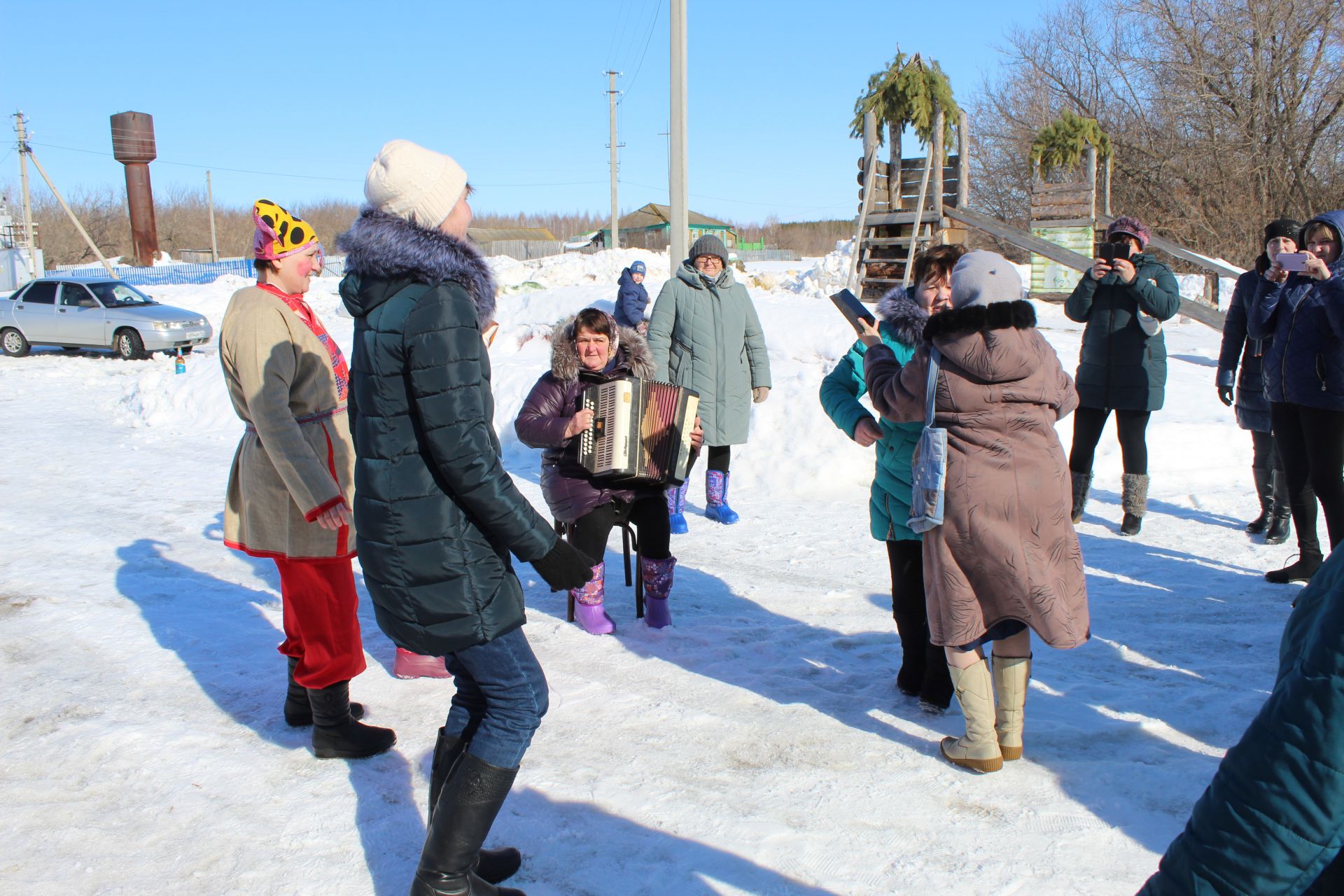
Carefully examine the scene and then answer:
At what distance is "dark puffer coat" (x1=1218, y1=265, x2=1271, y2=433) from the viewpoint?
601 cm

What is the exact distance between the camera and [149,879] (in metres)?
2.66

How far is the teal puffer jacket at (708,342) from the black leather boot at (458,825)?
438 cm

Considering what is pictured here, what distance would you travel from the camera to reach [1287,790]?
1017mm

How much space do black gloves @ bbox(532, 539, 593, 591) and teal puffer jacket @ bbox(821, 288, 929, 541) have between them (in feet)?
4.94

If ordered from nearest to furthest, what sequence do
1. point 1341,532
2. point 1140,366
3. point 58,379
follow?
point 1341,532
point 1140,366
point 58,379

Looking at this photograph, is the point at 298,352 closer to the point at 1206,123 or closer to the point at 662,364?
the point at 662,364

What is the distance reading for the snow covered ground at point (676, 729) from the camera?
2.75 m

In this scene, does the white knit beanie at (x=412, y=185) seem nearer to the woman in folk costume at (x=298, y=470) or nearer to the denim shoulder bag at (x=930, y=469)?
the woman in folk costume at (x=298, y=470)

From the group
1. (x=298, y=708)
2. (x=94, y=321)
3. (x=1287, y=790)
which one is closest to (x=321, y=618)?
(x=298, y=708)

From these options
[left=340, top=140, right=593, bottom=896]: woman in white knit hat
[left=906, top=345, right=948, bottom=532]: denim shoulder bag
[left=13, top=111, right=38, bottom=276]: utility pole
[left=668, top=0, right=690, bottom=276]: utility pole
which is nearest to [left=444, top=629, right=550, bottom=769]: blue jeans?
[left=340, top=140, right=593, bottom=896]: woman in white knit hat

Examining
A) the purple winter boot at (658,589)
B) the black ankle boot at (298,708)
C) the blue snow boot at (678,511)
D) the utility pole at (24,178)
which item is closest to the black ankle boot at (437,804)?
the black ankle boot at (298,708)

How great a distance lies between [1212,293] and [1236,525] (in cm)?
1294

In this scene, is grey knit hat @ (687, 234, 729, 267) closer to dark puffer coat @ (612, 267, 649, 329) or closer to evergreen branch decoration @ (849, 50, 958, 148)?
dark puffer coat @ (612, 267, 649, 329)

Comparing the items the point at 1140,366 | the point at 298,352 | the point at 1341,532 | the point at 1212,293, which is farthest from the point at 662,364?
the point at 1212,293
